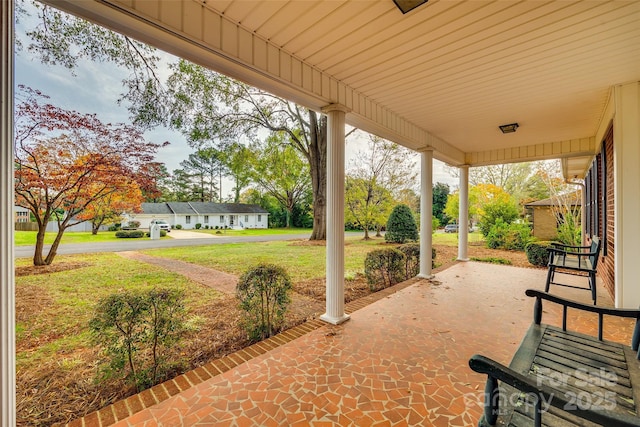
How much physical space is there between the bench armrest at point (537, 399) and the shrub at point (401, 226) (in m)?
9.72

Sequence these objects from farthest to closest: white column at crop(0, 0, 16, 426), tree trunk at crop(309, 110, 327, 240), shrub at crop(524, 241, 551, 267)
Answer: tree trunk at crop(309, 110, 327, 240) → shrub at crop(524, 241, 551, 267) → white column at crop(0, 0, 16, 426)

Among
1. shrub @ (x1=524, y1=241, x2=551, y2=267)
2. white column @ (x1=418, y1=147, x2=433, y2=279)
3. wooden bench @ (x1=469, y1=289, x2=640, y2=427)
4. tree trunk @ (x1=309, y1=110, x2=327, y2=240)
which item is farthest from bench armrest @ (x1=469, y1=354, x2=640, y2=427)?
tree trunk @ (x1=309, y1=110, x2=327, y2=240)

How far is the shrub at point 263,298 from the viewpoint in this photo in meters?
3.00

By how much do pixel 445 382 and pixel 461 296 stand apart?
2587 millimetres

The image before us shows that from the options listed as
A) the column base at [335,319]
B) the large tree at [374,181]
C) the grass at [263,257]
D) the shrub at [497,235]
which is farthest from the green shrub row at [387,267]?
the shrub at [497,235]

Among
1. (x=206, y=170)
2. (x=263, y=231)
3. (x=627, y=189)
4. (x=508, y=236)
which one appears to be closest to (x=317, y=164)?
(x=206, y=170)

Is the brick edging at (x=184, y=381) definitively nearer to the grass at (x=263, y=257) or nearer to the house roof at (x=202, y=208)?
the grass at (x=263, y=257)

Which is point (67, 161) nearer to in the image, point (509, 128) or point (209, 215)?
point (509, 128)

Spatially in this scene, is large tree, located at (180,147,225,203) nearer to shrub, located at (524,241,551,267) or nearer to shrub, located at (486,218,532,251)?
shrub, located at (524,241,551,267)

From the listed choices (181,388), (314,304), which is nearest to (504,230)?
(314,304)

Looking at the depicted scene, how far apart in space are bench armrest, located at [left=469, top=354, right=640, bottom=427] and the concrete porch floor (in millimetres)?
851

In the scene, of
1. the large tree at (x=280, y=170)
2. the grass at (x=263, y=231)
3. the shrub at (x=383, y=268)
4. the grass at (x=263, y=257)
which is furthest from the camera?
the grass at (x=263, y=231)

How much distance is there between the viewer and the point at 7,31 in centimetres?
133

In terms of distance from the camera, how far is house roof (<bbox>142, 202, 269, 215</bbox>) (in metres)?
7.39
